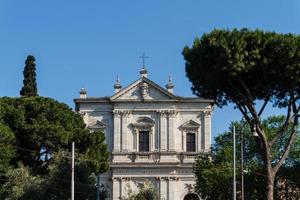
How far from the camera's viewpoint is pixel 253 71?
34.0 m

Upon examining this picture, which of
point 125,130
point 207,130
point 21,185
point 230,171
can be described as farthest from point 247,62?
point 125,130

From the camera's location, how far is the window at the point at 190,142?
205ft

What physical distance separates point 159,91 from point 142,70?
2.37 metres

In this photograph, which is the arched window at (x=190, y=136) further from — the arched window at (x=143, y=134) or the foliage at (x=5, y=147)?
the foliage at (x=5, y=147)

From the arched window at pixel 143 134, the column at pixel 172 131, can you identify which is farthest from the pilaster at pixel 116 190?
the column at pixel 172 131

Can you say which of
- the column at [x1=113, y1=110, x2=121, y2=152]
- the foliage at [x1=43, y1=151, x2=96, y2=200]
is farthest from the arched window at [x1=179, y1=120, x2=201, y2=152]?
the foliage at [x1=43, y1=151, x2=96, y2=200]

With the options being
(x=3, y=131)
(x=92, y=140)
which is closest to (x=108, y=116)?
(x=92, y=140)

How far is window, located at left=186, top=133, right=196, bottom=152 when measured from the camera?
205ft

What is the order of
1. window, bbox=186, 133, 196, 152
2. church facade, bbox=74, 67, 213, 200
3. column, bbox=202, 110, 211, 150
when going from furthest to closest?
window, bbox=186, 133, 196, 152, column, bbox=202, 110, 211, 150, church facade, bbox=74, 67, 213, 200

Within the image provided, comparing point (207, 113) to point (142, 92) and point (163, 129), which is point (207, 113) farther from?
point (142, 92)

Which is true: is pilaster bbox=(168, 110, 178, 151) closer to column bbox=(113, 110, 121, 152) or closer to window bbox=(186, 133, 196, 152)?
window bbox=(186, 133, 196, 152)

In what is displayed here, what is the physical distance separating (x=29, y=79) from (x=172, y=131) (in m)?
12.5

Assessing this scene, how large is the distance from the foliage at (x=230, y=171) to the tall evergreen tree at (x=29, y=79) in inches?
568

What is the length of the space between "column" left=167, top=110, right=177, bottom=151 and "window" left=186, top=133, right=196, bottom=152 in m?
1.16
